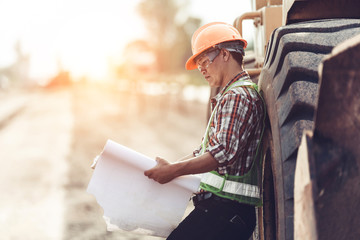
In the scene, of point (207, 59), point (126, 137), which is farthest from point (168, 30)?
point (207, 59)

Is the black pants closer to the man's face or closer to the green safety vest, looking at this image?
the green safety vest

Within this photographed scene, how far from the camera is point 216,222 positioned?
2.79 m

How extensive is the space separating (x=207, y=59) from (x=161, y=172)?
660 millimetres

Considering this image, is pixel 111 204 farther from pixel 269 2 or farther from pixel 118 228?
pixel 269 2

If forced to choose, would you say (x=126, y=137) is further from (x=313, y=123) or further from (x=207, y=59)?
(x=313, y=123)

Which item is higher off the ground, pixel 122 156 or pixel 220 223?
pixel 122 156

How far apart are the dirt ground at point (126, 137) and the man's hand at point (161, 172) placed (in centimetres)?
319

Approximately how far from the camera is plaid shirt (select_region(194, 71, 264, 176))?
8.21ft

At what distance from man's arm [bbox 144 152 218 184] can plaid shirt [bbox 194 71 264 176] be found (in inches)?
1.6

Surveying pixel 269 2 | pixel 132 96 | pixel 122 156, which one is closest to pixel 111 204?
pixel 122 156

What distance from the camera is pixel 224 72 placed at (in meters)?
2.81

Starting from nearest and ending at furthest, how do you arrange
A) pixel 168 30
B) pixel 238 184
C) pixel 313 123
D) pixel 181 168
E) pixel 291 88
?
pixel 313 123, pixel 291 88, pixel 181 168, pixel 238 184, pixel 168 30

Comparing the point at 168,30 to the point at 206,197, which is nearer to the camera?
the point at 206,197

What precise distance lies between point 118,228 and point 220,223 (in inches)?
21.4
